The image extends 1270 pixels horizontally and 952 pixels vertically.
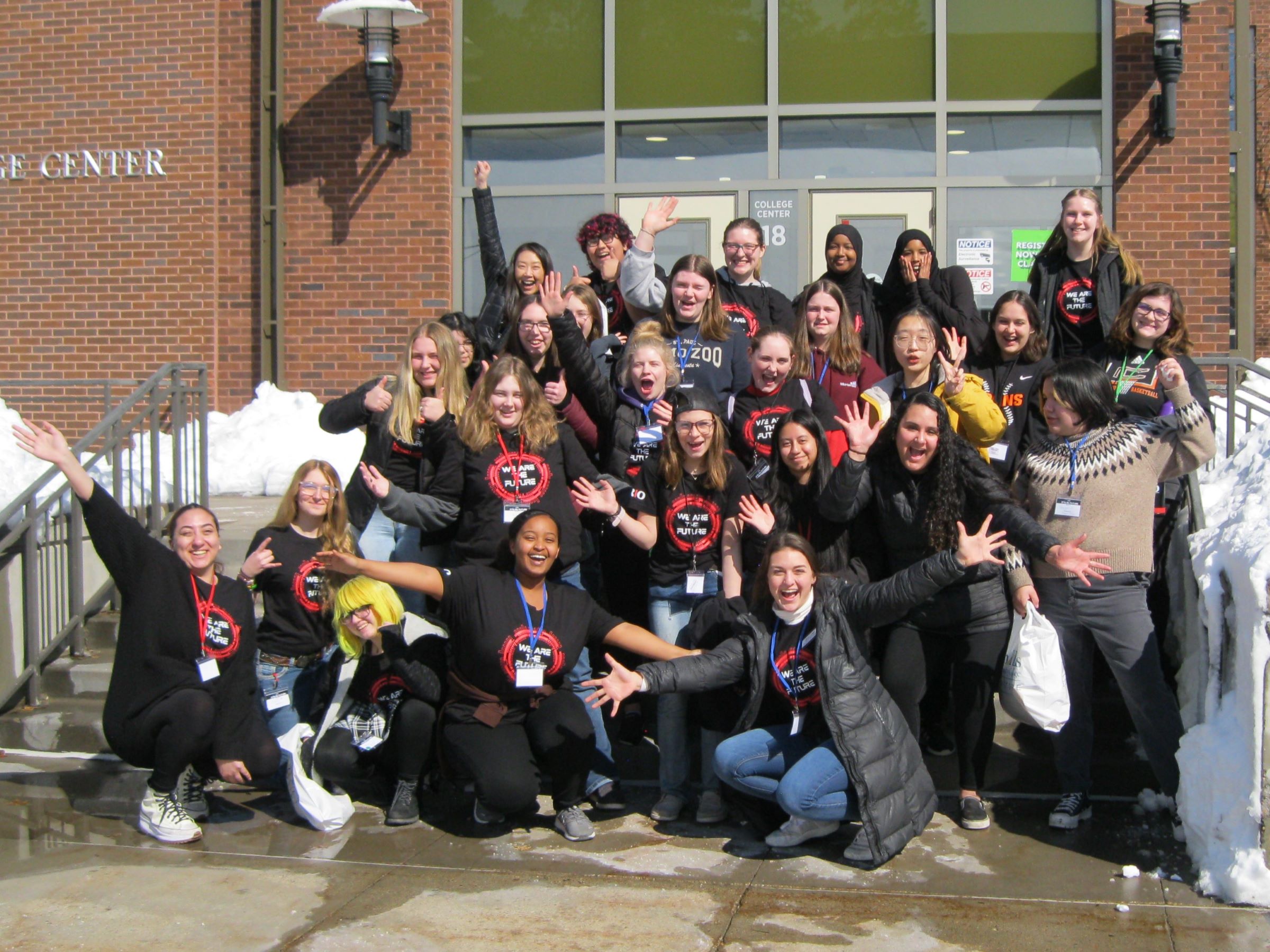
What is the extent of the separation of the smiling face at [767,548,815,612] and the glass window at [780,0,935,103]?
6059 mm

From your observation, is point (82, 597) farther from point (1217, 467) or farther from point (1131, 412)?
point (1217, 467)

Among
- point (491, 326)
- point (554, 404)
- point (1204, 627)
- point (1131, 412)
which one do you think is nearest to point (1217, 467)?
point (1131, 412)

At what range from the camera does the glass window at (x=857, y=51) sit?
971 cm

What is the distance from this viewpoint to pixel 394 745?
514cm

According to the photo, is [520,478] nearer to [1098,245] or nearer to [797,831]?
[797,831]

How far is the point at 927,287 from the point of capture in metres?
6.44

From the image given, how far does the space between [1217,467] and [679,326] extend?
2705mm

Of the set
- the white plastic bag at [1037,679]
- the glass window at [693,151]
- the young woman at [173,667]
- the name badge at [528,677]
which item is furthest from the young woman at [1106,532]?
the glass window at [693,151]

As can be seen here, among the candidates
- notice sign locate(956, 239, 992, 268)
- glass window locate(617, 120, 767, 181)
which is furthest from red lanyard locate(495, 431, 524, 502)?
notice sign locate(956, 239, 992, 268)

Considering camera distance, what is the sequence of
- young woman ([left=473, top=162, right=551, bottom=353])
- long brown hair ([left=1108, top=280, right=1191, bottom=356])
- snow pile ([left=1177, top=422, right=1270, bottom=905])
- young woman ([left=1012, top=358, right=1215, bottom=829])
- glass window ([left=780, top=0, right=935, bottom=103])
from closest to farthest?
1. snow pile ([left=1177, top=422, right=1270, bottom=905])
2. young woman ([left=1012, top=358, right=1215, bottom=829])
3. long brown hair ([left=1108, top=280, right=1191, bottom=356])
4. young woman ([left=473, top=162, right=551, bottom=353])
5. glass window ([left=780, top=0, right=935, bottom=103])

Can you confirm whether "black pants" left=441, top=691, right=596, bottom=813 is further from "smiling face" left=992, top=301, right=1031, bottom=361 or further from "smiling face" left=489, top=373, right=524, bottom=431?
"smiling face" left=992, top=301, right=1031, bottom=361

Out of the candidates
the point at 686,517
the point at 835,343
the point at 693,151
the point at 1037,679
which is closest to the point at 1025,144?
the point at 693,151

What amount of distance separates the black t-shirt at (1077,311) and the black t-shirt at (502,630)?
9.42 ft

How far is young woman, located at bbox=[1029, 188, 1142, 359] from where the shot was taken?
20.4ft
